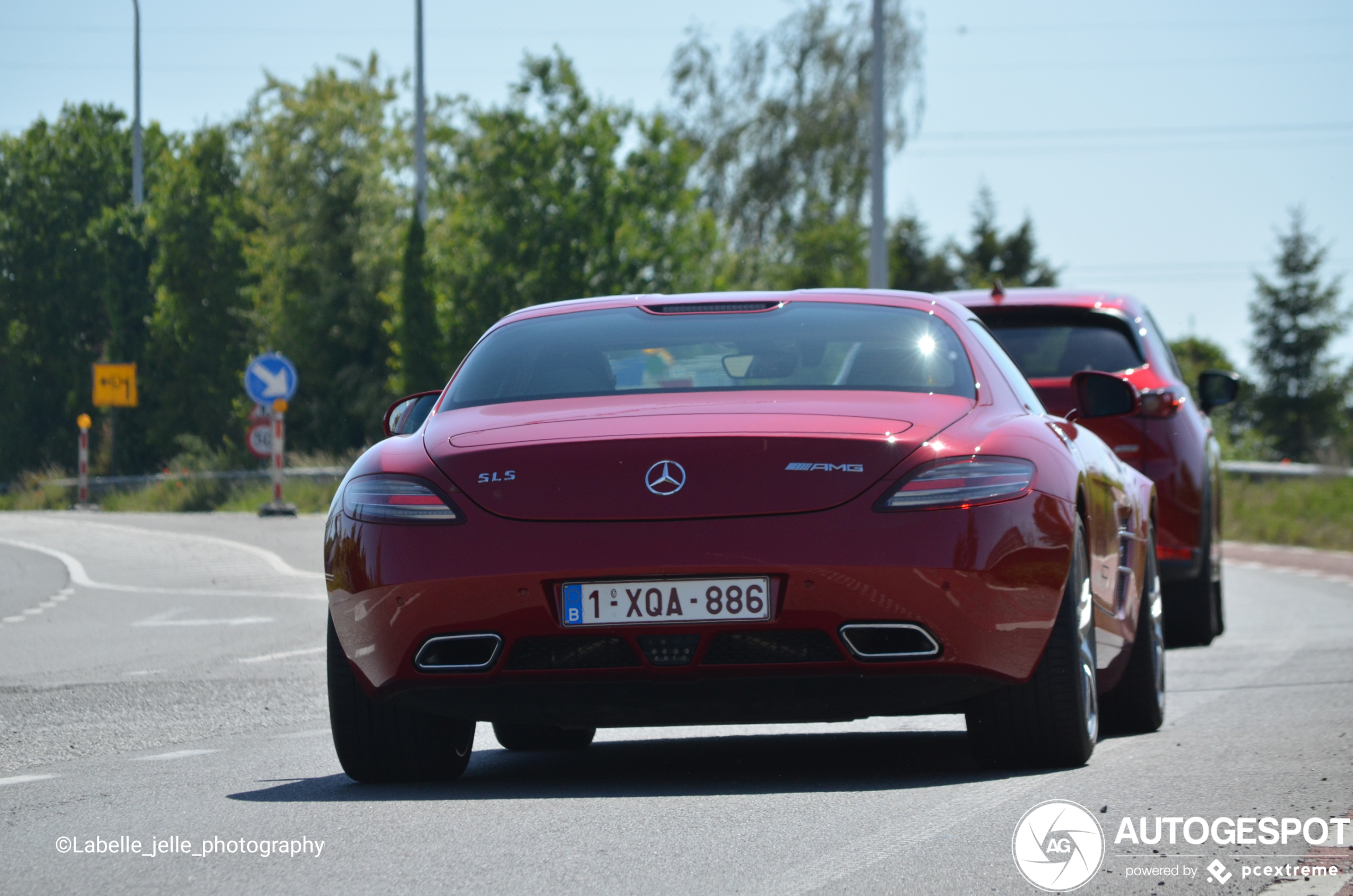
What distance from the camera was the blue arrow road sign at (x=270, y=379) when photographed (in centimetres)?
2920

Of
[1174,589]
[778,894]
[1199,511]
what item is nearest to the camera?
[778,894]

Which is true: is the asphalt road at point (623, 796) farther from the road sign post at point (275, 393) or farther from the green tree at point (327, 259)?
the green tree at point (327, 259)

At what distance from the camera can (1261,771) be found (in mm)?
5719

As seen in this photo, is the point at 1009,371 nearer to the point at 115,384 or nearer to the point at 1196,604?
the point at 1196,604

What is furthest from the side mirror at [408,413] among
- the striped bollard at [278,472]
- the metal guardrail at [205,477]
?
the metal guardrail at [205,477]

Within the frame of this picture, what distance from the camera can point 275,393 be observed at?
1153 inches

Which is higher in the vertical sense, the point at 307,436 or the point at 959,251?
the point at 959,251

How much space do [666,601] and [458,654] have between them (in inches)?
23.8

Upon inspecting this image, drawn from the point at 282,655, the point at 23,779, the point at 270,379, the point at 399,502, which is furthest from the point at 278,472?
the point at 399,502

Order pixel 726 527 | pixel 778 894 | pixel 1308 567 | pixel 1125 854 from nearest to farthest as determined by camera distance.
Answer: pixel 778 894, pixel 1125 854, pixel 726 527, pixel 1308 567

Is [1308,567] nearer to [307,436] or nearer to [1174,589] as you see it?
[1174,589]

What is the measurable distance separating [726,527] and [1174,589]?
634cm

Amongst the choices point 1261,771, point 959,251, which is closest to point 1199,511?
point 1261,771

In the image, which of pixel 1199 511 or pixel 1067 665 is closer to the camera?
pixel 1067 665
